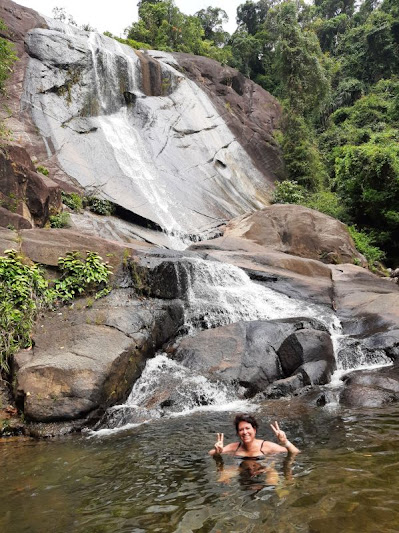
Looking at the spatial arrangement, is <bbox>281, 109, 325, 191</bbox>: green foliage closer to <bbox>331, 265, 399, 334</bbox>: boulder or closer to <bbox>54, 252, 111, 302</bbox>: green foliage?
<bbox>331, 265, 399, 334</bbox>: boulder

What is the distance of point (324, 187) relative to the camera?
29078 millimetres

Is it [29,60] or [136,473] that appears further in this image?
[29,60]

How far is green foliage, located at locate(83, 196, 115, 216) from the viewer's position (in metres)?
18.3

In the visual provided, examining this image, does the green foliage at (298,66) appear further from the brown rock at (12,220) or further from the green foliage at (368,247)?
the brown rock at (12,220)

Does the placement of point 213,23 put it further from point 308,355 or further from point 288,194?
point 308,355

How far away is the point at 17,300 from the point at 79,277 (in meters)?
1.96

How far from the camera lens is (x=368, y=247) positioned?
20.8m

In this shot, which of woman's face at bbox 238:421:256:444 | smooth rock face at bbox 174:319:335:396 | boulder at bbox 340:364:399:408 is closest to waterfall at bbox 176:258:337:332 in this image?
smooth rock face at bbox 174:319:335:396

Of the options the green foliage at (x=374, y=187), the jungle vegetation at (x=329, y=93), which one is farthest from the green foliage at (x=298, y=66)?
the green foliage at (x=374, y=187)

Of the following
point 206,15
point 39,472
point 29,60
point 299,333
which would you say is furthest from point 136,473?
point 206,15

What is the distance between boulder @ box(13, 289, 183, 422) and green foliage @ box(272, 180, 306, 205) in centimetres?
1653

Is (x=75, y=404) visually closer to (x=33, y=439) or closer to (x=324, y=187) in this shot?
(x=33, y=439)

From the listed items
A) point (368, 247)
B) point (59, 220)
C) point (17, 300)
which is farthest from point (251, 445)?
point (368, 247)

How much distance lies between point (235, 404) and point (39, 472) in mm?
3909
